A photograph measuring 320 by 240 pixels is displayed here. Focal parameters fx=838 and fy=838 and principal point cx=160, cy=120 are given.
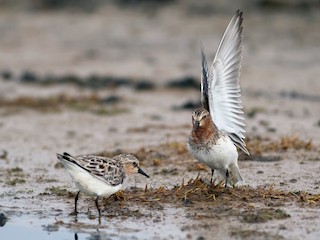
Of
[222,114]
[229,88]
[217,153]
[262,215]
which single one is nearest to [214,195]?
[217,153]

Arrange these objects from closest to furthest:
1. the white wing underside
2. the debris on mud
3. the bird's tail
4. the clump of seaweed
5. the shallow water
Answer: the shallow water < the debris on mud < the clump of seaweed < the bird's tail < the white wing underside

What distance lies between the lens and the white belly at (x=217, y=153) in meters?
9.48

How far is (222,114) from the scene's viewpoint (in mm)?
10328

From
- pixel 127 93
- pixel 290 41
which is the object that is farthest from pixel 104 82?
pixel 290 41

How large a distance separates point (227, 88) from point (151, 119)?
4.95 metres

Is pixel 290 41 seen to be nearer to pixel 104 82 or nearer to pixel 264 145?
pixel 104 82

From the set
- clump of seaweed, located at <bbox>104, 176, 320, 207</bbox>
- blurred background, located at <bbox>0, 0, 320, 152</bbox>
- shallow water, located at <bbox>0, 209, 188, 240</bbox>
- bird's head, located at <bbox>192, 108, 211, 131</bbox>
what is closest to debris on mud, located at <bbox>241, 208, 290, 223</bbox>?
clump of seaweed, located at <bbox>104, 176, 320, 207</bbox>

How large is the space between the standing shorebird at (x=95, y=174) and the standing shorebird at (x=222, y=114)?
0.98 metres

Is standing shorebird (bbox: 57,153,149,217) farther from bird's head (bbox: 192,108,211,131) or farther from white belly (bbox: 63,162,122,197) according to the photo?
bird's head (bbox: 192,108,211,131)

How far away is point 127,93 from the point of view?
17.8 m

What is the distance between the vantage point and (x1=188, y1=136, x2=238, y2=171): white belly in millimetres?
9484

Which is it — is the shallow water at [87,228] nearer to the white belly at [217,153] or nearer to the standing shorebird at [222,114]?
the white belly at [217,153]

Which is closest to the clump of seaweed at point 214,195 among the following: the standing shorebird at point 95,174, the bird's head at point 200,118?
the standing shorebird at point 95,174

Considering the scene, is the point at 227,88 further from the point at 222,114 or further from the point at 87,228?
the point at 87,228
